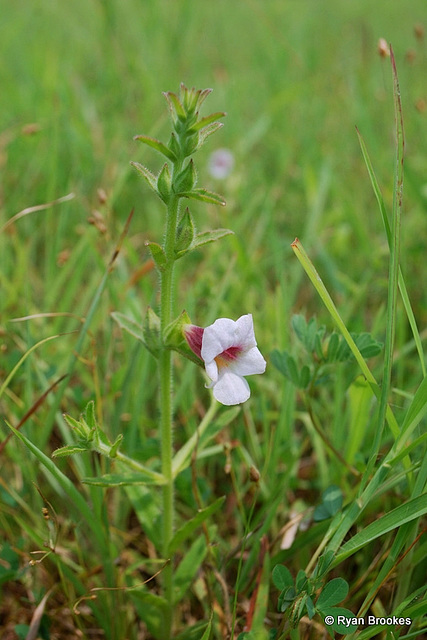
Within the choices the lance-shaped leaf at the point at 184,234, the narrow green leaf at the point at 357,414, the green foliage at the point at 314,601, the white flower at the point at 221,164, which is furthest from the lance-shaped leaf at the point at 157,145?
the white flower at the point at 221,164

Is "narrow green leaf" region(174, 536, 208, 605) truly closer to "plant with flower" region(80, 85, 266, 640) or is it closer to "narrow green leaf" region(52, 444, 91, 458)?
"plant with flower" region(80, 85, 266, 640)

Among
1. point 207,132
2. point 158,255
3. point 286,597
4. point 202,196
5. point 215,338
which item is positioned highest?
point 207,132

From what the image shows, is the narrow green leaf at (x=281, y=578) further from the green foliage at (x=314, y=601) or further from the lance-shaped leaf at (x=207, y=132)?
the lance-shaped leaf at (x=207, y=132)

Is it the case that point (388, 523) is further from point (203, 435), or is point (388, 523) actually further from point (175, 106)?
point (175, 106)

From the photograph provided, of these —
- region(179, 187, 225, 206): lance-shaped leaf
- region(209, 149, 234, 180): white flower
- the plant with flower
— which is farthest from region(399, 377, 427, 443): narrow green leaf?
region(209, 149, 234, 180): white flower

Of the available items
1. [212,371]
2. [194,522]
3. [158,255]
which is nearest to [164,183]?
[158,255]

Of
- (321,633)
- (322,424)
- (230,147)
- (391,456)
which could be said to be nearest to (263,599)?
(321,633)

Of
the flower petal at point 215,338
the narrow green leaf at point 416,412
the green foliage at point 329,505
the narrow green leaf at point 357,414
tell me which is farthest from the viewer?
the narrow green leaf at point 357,414
